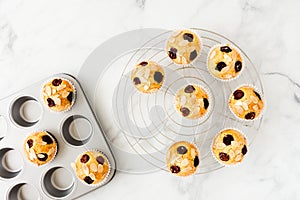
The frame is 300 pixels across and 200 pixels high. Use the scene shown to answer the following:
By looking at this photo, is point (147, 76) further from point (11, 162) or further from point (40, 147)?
point (11, 162)

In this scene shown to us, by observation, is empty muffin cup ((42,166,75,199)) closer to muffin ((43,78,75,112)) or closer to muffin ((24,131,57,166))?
muffin ((24,131,57,166))

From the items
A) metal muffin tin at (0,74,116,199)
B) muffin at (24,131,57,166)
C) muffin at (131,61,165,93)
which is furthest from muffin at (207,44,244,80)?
muffin at (24,131,57,166)

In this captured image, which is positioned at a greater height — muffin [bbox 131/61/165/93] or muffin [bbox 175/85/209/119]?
muffin [bbox 131/61/165/93]

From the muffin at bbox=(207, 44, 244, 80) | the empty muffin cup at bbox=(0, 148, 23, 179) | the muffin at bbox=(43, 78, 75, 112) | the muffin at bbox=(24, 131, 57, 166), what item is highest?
the muffin at bbox=(43, 78, 75, 112)

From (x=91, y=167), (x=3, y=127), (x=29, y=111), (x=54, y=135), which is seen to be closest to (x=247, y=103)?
(x=91, y=167)

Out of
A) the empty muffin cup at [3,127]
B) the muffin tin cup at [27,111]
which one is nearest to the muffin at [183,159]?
the muffin tin cup at [27,111]

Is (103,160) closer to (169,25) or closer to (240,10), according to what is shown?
(169,25)

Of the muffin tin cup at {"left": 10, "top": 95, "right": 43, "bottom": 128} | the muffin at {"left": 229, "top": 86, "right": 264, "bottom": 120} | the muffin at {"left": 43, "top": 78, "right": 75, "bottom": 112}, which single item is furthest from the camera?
the muffin tin cup at {"left": 10, "top": 95, "right": 43, "bottom": 128}
